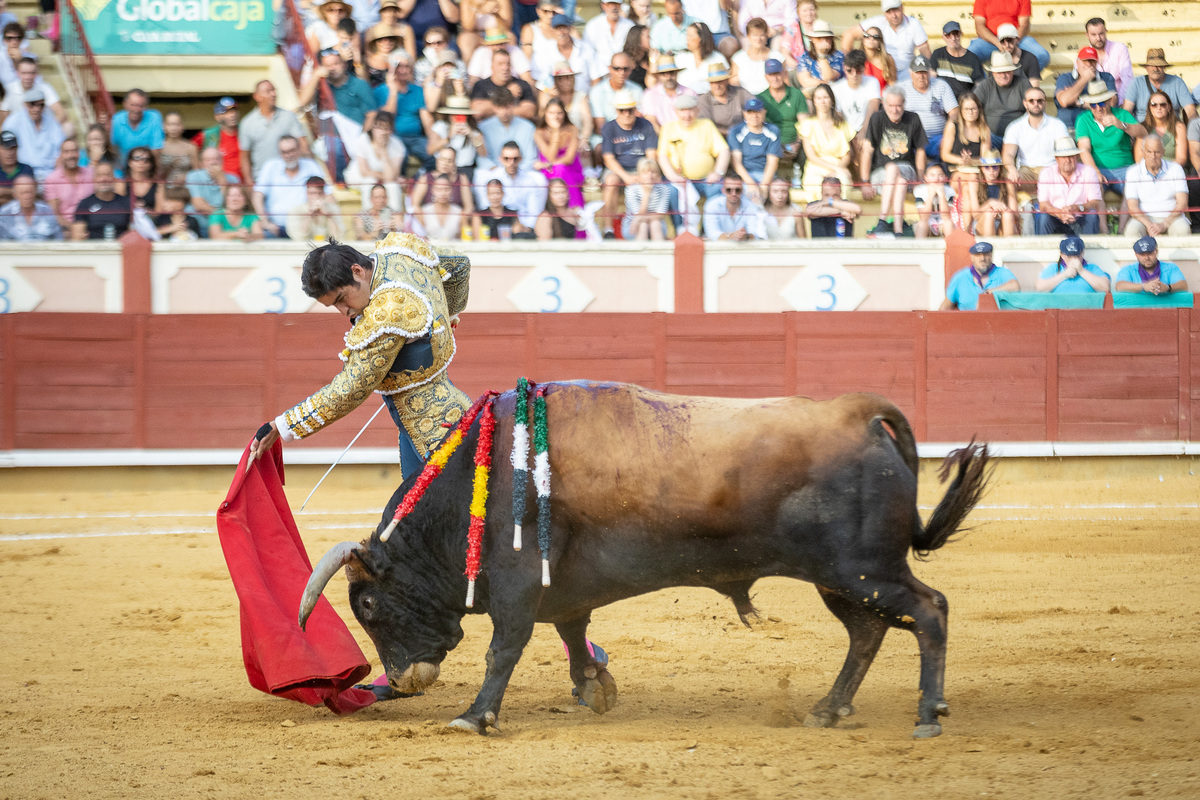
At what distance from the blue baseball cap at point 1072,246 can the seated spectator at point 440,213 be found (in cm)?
428

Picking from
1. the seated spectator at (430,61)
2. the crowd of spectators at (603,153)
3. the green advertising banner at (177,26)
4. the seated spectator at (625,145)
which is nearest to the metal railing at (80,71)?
the green advertising banner at (177,26)

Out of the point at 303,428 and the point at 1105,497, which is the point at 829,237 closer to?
the point at 1105,497

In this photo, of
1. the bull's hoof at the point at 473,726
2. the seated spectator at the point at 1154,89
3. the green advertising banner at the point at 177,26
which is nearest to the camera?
the bull's hoof at the point at 473,726

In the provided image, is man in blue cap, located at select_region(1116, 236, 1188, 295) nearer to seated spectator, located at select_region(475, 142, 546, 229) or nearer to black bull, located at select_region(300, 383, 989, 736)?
seated spectator, located at select_region(475, 142, 546, 229)

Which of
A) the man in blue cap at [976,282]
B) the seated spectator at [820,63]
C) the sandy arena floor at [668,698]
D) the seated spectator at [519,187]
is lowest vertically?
the sandy arena floor at [668,698]

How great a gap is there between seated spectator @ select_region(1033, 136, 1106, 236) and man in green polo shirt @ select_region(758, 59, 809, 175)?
1.81 metres

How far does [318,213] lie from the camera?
28.9 ft

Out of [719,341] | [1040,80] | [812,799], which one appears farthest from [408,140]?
[812,799]

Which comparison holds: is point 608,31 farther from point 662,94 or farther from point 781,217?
point 781,217

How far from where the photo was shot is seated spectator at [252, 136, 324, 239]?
29.2ft

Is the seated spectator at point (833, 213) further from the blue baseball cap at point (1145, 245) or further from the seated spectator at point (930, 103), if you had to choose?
the blue baseball cap at point (1145, 245)

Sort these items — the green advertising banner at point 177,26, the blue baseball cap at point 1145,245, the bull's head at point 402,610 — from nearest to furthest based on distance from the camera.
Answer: the bull's head at point 402,610 → the blue baseball cap at point 1145,245 → the green advertising banner at point 177,26

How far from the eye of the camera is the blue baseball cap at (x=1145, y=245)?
8750 mm

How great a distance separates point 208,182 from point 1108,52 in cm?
717
